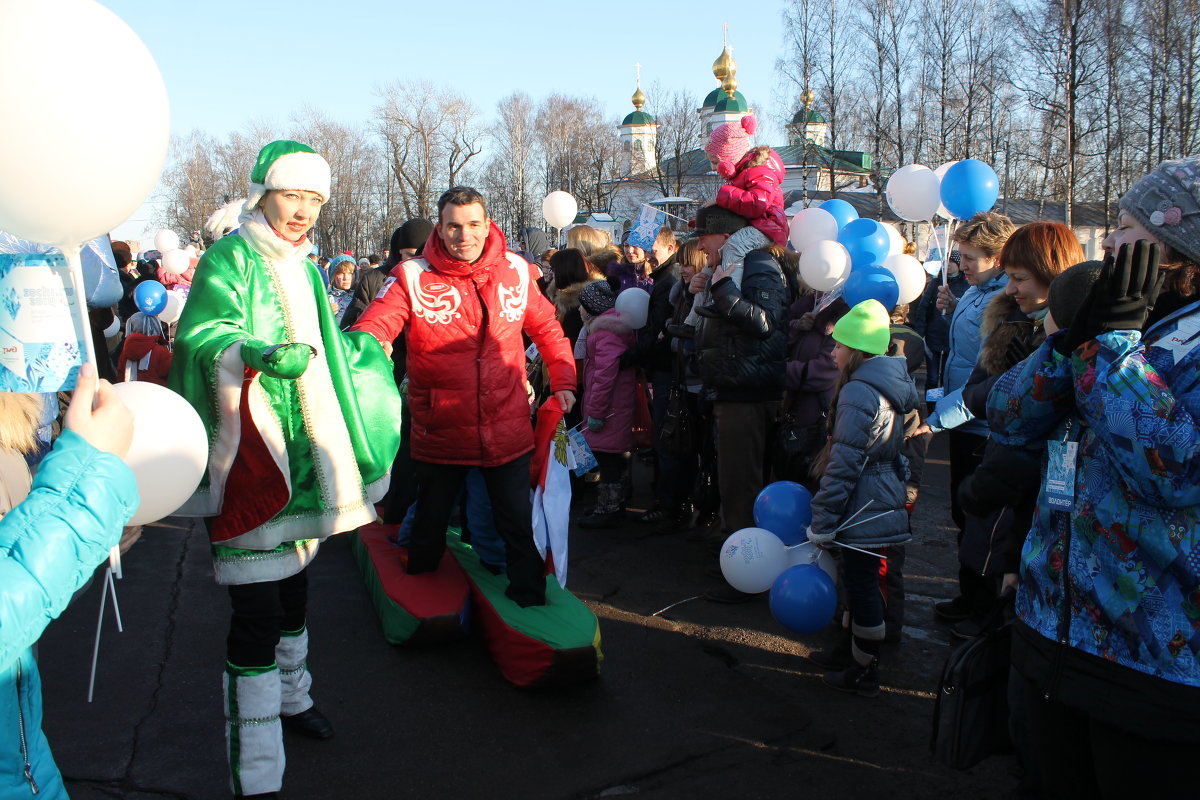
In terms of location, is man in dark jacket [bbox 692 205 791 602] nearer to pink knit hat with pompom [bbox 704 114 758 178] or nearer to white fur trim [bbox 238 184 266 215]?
pink knit hat with pompom [bbox 704 114 758 178]

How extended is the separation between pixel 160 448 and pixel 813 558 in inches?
116

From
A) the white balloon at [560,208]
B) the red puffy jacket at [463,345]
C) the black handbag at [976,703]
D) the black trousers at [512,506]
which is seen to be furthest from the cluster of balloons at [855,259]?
the white balloon at [560,208]

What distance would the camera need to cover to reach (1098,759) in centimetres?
179

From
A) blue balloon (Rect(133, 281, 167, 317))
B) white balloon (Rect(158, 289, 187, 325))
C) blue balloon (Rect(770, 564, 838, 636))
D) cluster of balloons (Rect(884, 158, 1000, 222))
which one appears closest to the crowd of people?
blue balloon (Rect(770, 564, 838, 636))

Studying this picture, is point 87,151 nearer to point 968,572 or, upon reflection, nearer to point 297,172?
point 297,172

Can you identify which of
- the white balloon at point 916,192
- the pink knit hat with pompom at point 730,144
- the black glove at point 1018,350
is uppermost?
the pink knit hat with pompom at point 730,144

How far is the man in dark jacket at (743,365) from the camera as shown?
4.80m

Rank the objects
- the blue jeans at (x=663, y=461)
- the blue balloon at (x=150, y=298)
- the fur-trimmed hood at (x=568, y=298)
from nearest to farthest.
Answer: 1. the blue jeans at (x=663, y=461)
2. the fur-trimmed hood at (x=568, y=298)
3. the blue balloon at (x=150, y=298)

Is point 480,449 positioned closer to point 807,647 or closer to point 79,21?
point 807,647

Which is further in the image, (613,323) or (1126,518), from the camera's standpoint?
(613,323)

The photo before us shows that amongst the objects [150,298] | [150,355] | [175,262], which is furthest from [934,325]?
[175,262]

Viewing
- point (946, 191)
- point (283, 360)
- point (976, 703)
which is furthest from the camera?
point (946, 191)

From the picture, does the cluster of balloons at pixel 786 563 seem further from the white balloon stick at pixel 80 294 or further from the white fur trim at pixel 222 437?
the white balloon stick at pixel 80 294

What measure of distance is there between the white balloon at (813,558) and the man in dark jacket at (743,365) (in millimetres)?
818
